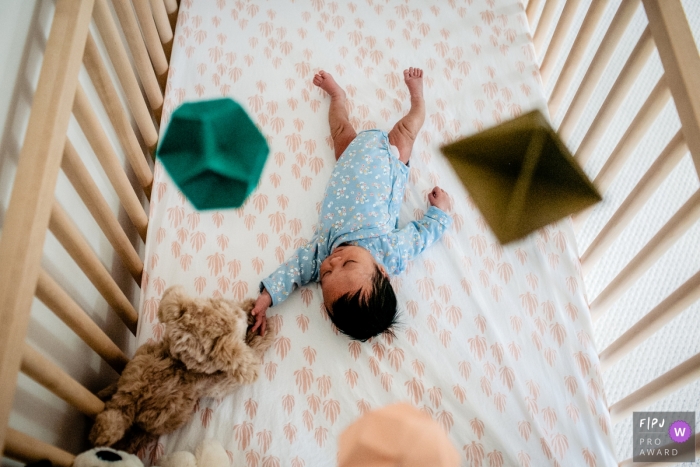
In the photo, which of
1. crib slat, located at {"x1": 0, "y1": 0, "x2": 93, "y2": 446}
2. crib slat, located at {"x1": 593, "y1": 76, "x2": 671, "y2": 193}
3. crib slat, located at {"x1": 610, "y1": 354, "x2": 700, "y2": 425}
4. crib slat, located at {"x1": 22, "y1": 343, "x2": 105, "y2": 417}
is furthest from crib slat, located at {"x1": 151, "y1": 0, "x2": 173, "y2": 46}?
crib slat, located at {"x1": 610, "y1": 354, "x2": 700, "y2": 425}

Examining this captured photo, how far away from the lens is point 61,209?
0.72 metres

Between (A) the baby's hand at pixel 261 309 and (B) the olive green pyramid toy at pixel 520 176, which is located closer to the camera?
(A) the baby's hand at pixel 261 309

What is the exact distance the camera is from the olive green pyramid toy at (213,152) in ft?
3.76

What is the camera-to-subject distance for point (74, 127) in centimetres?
92

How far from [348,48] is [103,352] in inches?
41.5

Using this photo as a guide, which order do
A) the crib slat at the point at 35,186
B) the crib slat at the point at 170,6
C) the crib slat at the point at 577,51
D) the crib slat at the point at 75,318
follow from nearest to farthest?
the crib slat at the point at 35,186, the crib slat at the point at 75,318, the crib slat at the point at 577,51, the crib slat at the point at 170,6

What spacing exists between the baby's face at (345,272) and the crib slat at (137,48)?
0.65m

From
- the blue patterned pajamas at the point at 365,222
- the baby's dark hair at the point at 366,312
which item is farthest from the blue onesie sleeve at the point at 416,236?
the baby's dark hair at the point at 366,312

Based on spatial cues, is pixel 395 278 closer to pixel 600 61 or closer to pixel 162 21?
pixel 600 61

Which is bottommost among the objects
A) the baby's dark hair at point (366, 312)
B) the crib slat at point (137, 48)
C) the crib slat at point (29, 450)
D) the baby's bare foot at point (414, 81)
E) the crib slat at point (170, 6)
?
the crib slat at point (29, 450)

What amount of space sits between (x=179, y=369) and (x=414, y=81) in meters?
0.96

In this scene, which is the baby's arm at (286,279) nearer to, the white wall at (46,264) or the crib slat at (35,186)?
the white wall at (46,264)

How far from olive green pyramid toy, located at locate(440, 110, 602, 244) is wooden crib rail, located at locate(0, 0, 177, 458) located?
803mm

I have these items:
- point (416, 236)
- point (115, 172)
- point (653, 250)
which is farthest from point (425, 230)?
point (115, 172)
